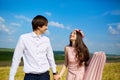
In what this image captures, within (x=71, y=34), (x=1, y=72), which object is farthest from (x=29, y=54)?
(x=1, y=72)

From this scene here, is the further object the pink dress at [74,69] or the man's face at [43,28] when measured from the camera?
the pink dress at [74,69]

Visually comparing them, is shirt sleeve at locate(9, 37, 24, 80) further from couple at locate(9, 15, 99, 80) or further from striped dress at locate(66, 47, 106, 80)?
striped dress at locate(66, 47, 106, 80)

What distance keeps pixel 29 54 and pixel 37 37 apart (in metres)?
0.24

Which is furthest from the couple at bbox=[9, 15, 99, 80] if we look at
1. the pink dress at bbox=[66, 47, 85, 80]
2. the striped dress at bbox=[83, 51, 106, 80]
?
the striped dress at bbox=[83, 51, 106, 80]

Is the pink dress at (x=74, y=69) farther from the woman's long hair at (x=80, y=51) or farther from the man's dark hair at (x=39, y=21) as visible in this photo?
the man's dark hair at (x=39, y=21)

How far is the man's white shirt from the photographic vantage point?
4.43m

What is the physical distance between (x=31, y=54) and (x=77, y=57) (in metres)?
1.10

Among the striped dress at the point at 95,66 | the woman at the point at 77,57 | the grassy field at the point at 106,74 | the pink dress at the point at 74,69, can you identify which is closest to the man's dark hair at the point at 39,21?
the woman at the point at 77,57

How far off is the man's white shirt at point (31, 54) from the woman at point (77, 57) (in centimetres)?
90

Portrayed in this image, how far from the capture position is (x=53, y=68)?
15.6 ft

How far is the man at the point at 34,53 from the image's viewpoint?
4.43 meters

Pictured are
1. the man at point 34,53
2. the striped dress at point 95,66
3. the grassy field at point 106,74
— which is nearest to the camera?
the man at point 34,53

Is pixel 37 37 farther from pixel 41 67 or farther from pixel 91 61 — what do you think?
pixel 91 61

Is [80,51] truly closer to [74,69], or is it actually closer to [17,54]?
[74,69]
